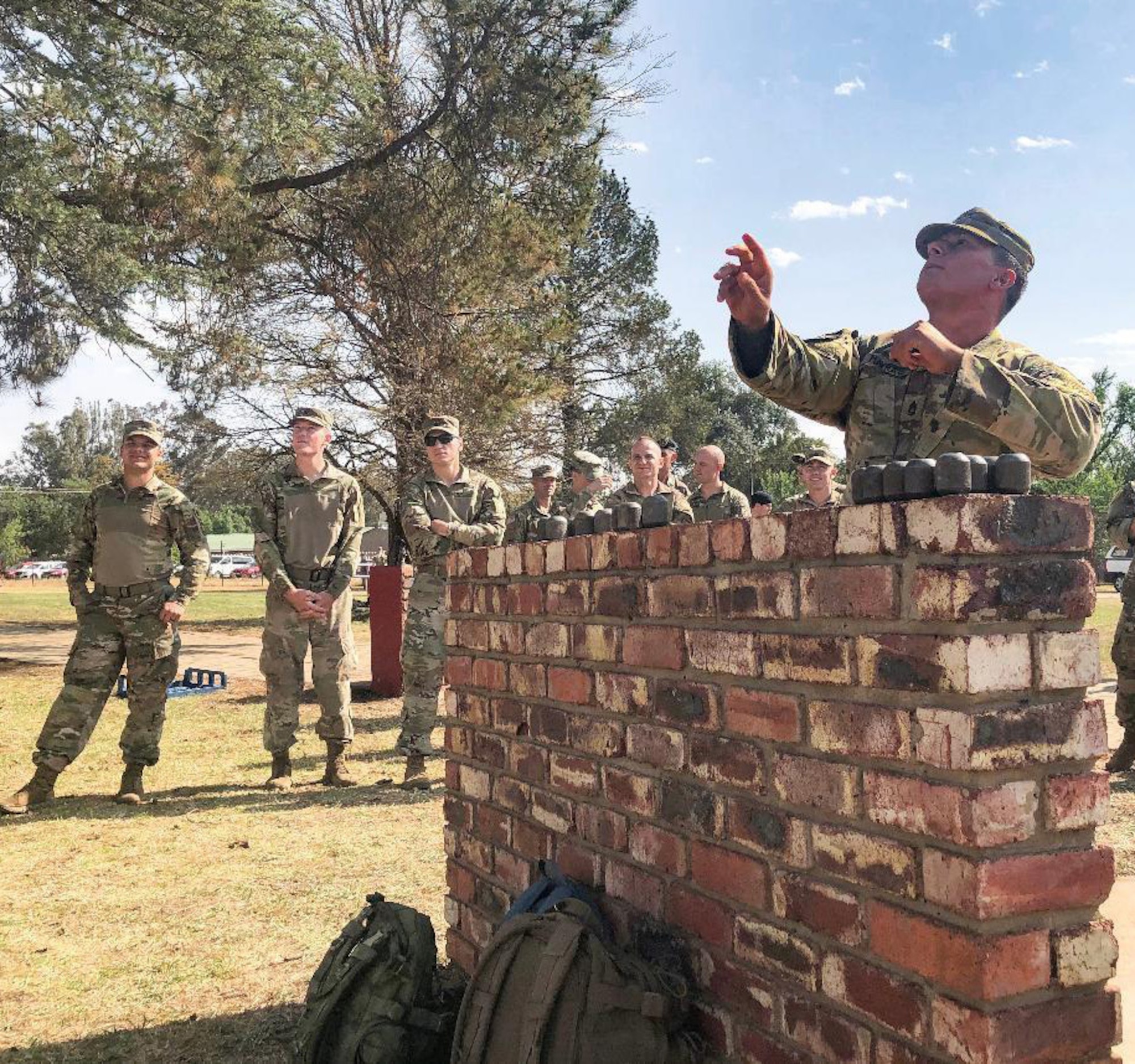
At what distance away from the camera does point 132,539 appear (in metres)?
5.42

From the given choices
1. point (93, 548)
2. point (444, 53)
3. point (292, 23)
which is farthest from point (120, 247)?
point (444, 53)

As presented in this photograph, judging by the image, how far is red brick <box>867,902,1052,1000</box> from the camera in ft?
4.46

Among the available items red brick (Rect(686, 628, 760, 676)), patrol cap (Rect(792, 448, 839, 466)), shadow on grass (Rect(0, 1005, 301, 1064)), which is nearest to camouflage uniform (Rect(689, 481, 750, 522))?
patrol cap (Rect(792, 448, 839, 466))

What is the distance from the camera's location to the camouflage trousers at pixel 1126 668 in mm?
5758

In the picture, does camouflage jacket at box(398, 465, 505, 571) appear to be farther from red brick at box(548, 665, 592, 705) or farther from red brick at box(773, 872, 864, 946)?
red brick at box(773, 872, 864, 946)

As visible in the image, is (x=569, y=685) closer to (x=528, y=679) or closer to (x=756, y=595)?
(x=528, y=679)

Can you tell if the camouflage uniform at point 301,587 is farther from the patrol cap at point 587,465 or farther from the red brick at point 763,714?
the red brick at point 763,714

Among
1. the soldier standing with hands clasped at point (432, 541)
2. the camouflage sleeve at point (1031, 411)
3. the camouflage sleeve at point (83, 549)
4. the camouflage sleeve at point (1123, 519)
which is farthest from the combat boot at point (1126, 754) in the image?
the camouflage sleeve at point (83, 549)

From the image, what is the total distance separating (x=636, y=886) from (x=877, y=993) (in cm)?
68

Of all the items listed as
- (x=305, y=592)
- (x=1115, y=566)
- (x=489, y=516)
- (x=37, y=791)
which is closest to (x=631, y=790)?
(x=305, y=592)

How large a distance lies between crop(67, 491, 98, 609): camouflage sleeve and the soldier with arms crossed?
433cm

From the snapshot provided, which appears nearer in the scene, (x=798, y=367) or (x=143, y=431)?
(x=798, y=367)

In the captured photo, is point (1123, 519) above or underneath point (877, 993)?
above

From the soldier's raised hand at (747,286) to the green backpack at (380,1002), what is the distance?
5.36ft
